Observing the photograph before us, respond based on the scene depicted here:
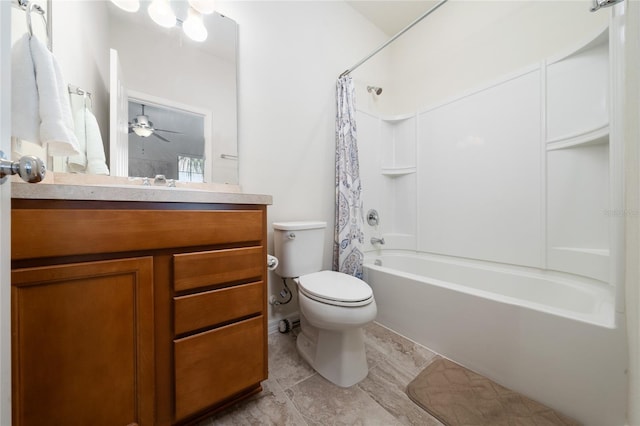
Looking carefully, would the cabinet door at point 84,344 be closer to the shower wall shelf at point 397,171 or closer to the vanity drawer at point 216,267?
the vanity drawer at point 216,267

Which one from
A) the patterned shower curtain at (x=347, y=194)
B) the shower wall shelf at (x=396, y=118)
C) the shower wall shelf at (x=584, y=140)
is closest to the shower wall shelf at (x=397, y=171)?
the shower wall shelf at (x=396, y=118)

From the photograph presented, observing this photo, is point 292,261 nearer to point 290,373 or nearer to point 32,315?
point 290,373

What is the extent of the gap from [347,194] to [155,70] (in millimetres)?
1352

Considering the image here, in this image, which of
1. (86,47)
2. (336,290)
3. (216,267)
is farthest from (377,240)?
(86,47)

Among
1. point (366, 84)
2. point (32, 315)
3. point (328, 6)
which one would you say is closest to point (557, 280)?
point (366, 84)

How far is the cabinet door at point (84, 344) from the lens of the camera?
55cm

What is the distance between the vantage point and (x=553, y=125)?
4.67 feet

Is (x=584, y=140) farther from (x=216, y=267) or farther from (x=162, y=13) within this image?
Answer: (x=162, y=13)

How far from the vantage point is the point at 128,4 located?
113cm

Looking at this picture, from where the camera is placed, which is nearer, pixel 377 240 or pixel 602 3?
pixel 602 3

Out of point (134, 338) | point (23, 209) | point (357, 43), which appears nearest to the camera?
point (23, 209)

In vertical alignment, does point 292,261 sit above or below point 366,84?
below

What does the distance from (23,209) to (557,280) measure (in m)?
2.35

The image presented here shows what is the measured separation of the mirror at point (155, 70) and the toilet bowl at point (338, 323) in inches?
34.4
